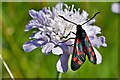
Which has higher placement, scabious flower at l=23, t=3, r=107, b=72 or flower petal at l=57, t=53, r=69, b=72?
scabious flower at l=23, t=3, r=107, b=72

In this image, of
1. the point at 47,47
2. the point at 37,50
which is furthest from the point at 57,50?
the point at 37,50

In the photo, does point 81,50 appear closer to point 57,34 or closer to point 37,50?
point 57,34

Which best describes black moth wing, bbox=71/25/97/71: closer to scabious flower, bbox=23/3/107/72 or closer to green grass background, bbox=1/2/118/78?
scabious flower, bbox=23/3/107/72

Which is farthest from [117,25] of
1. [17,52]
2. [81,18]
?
[81,18]

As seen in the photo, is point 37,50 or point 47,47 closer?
point 47,47

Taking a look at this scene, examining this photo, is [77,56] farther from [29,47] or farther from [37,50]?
[37,50]

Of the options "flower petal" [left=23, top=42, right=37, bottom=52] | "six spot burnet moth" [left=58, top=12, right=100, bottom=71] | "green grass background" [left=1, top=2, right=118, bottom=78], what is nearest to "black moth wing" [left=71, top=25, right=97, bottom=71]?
"six spot burnet moth" [left=58, top=12, right=100, bottom=71]

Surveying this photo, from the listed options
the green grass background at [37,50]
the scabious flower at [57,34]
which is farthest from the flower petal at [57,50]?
the green grass background at [37,50]
